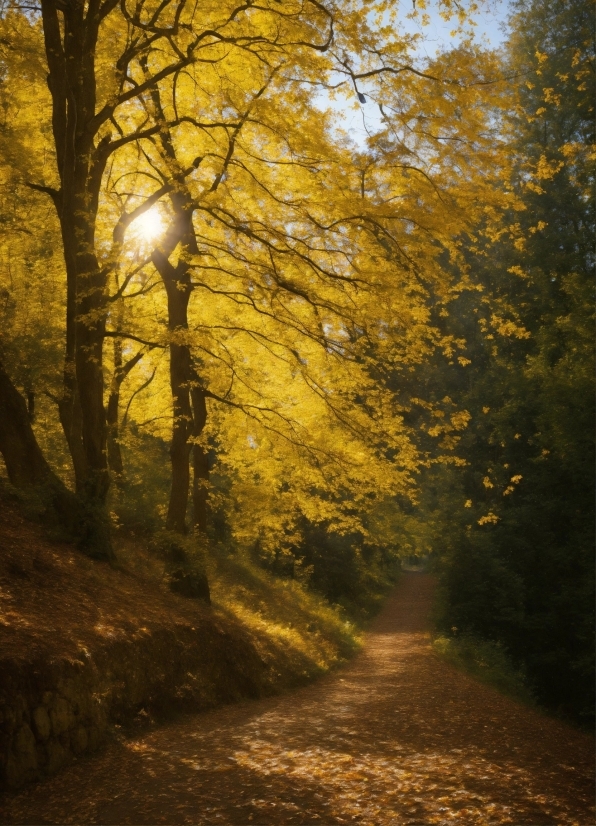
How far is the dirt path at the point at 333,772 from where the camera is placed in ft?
15.2

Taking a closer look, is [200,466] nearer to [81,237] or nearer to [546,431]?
[81,237]

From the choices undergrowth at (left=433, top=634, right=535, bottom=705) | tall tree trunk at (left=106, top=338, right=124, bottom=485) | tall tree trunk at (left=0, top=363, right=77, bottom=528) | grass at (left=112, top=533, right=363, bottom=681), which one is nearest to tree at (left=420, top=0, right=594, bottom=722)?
undergrowth at (left=433, top=634, right=535, bottom=705)

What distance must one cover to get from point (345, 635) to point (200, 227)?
11.3 m

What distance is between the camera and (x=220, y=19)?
985 centimetres

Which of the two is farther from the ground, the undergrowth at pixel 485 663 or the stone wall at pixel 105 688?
the stone wall at pixel 105 688

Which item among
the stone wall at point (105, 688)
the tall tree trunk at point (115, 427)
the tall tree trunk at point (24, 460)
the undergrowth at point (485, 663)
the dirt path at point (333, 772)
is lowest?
the undergrowth at point (485, 663)

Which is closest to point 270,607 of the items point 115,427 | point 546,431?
point 115,427

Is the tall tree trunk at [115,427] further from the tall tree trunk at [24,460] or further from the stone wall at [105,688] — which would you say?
the stone wall at [105,688]

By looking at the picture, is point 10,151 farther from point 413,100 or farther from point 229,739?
point 229,739

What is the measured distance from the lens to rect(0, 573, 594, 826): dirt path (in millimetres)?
4633

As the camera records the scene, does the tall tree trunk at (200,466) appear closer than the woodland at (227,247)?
No

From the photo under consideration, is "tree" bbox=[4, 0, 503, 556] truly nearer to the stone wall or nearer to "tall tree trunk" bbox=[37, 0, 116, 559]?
"tall tree trunk" bbox=[37, 0, 116, 559]

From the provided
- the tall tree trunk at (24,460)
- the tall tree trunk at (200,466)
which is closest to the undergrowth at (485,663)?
the tall tree trunk at (200,466)

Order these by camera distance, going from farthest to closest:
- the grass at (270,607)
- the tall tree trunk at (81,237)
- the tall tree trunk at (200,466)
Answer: the tall tree trunk at (200,466) < the grass at (270,607) < the tall tree trunk at (81,237)
